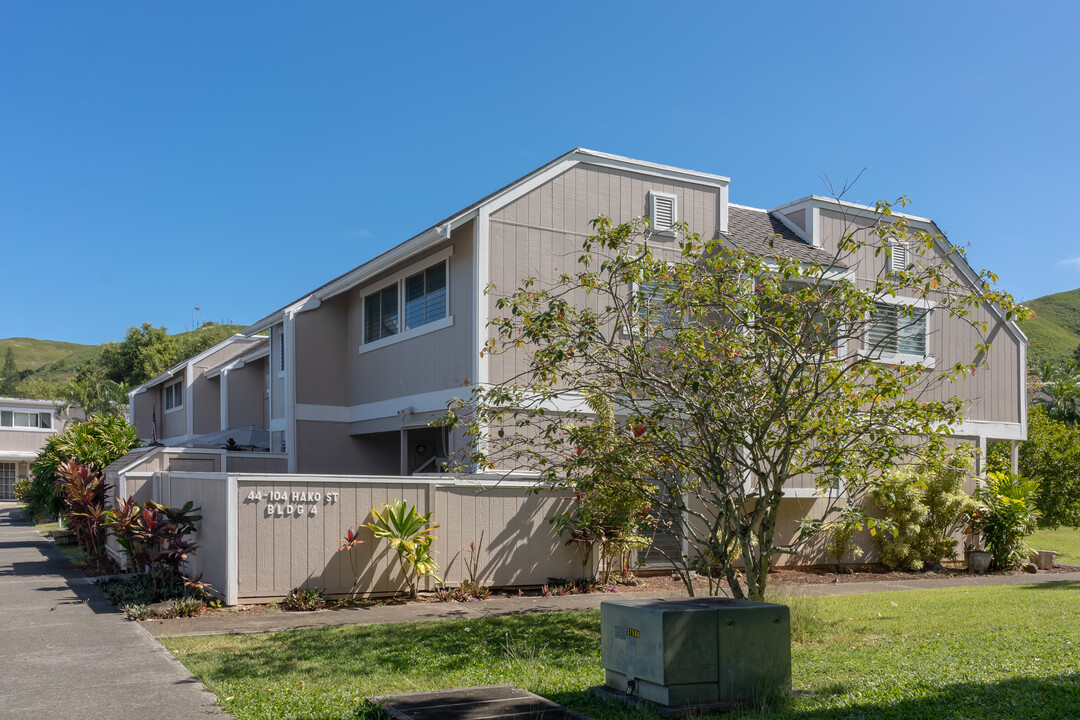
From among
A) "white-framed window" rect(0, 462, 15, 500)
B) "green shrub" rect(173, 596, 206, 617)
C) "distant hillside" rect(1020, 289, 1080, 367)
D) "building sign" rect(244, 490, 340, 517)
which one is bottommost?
"white-framed window" rect(0, 462, 15, 500)

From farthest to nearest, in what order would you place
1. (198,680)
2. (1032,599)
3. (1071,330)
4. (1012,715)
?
(1071,330) → (1032,599) → (198,680) → (1012,715)

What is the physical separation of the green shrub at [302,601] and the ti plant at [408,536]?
114cm

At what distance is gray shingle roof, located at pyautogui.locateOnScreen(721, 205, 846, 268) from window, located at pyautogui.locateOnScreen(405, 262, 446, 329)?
550 centimetres

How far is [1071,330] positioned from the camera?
109 metres

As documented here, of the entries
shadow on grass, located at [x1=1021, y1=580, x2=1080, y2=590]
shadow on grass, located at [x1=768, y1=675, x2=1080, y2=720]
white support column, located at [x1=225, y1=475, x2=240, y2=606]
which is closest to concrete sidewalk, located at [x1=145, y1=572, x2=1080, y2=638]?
white support column, located at [x1=225, y1=475, x2=240, y2=606]

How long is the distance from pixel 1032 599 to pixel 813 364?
6.11 metres

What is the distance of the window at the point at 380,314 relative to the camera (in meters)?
19.1

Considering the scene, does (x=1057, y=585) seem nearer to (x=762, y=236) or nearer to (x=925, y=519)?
(x=925, y=519)

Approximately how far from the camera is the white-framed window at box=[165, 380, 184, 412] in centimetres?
3416

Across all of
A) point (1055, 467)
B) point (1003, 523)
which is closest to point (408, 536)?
point (1003, 523)

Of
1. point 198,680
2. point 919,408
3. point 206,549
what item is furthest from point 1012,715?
point 206,549

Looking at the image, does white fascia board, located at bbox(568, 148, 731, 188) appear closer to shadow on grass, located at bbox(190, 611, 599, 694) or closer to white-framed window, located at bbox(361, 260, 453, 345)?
white-framed window, located at bbox(361, 260, 453, 345)

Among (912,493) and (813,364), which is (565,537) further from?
(912,493)

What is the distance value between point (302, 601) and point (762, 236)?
12178 millimetres
